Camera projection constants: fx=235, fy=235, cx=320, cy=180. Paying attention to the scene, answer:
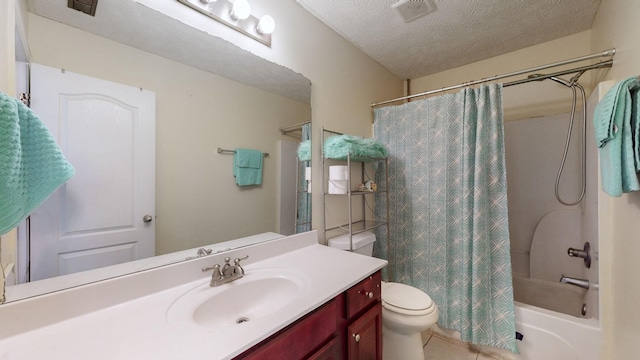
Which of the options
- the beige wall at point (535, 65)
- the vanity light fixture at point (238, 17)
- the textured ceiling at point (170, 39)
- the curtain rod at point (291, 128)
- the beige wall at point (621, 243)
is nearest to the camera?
the textured ceiling at point (170, 39)

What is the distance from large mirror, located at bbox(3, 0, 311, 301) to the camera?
0.76 m

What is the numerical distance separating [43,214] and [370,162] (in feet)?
6.07

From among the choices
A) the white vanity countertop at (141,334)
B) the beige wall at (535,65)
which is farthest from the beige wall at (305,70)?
the beige wall at (535,65)

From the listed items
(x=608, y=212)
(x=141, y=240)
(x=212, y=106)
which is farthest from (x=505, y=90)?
(x=141, y=240)

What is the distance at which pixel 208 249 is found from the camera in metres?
1.07

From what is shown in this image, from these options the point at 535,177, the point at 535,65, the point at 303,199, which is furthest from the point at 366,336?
the point at 535,65

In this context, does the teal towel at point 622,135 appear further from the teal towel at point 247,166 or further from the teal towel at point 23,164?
the teal towel at point 23,164

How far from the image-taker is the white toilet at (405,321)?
1306 mm

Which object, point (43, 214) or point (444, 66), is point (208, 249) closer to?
point (43, 214)

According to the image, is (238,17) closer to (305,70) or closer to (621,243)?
(305,70)

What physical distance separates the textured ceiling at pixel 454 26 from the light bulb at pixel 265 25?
0.38 m

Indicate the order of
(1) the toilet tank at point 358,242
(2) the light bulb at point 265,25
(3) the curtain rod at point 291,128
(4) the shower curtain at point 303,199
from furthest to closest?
(1) the toilet tank at point 358,242 < (4) the shower curtain at point 303,199 < (3) the curtain rod at point 291,128 < (2) the light bulb at point 265,25

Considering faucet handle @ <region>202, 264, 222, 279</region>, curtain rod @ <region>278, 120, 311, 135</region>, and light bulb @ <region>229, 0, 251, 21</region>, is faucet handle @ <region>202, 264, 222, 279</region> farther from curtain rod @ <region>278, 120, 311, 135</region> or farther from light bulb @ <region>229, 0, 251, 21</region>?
light bulb @ <region>229, 0, 251, 21</region>

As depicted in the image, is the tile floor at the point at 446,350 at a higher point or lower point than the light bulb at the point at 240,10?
lower
